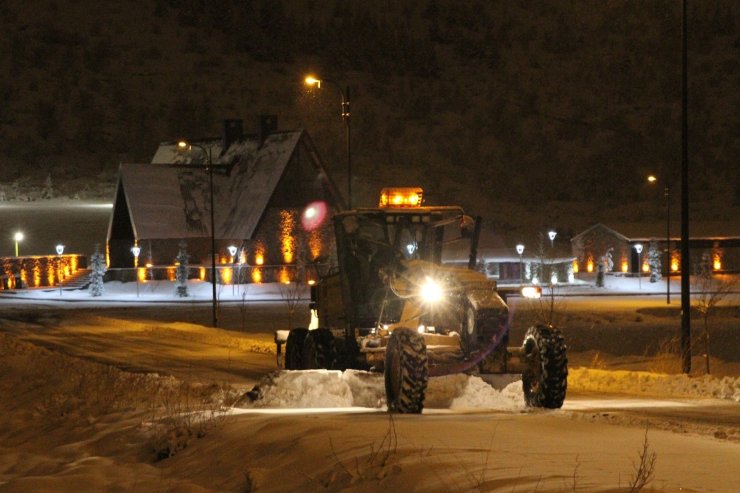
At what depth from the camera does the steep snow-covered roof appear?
250 ft

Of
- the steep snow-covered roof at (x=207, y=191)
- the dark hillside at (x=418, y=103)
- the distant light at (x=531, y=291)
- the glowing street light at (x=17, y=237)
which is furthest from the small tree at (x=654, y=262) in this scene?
the distant light at (x=531, y=291)

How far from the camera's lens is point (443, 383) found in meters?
17.7

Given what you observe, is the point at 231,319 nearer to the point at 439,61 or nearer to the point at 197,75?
the point at 197,75

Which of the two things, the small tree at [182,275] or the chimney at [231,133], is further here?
the chimney at [231,133]

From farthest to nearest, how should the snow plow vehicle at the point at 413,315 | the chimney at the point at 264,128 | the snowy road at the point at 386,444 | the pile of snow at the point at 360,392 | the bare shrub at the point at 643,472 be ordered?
1. the chimney at the point at 264,128
2. the pile of snow at the point at 360,392
3. the snow plow vehicle at the point at 413,315
4. the snowy road at the point at 386,444
5. the bare shrub at the point at 643,472

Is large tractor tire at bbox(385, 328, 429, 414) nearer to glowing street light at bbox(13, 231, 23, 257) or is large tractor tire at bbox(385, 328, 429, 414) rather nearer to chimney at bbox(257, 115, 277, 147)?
chimney at bbox(257, 115, 277, 147)

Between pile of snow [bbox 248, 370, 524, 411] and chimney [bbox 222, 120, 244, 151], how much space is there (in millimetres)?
67839

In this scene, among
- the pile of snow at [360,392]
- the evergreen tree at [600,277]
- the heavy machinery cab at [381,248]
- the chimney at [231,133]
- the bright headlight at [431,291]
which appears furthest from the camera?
the chimney at [231,133]

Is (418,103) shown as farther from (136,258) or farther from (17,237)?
(136,258)

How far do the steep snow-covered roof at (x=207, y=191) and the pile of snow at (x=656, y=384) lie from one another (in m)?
52.7

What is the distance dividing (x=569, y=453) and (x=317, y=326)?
412 inches

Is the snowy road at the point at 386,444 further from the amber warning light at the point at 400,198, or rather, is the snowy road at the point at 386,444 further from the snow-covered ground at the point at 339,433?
the amber warning light at the point at 400,198

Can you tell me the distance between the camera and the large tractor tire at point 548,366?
1562cm

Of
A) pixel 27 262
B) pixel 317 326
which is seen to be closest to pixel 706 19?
pixel 27 262
